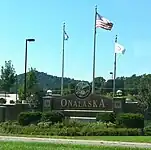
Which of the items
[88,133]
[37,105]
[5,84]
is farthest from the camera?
[5,84]

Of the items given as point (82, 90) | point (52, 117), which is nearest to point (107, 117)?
point (52, 117)

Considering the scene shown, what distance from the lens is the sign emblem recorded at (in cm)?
3756

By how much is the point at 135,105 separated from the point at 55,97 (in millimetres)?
6676

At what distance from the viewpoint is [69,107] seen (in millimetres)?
38000

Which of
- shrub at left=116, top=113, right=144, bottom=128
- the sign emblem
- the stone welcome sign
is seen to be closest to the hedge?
shrub at left=116, top=113, right=144, bottom=128

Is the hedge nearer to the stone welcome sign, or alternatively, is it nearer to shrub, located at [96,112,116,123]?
shrub, located at [96,112,116,123]

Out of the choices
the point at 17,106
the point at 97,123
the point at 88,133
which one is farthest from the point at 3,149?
the point at 17,106

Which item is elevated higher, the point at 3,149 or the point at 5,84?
the point at 5,84

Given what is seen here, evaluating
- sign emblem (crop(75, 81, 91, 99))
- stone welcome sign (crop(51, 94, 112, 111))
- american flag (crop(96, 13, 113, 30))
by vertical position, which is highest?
american flag (crop(96, 13, 113, 30))

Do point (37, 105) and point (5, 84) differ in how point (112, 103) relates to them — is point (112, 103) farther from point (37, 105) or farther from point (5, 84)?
point (5, 84)

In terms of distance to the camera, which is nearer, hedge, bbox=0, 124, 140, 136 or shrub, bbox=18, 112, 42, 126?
hedge, bbox=0, 124, 140, 136

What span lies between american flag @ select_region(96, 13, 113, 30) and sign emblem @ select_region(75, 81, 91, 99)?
6.47m

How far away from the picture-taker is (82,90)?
38031 mm

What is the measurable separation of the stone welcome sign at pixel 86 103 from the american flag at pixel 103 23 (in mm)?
7630
